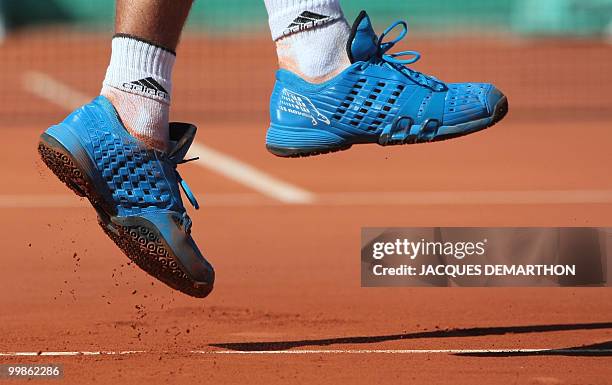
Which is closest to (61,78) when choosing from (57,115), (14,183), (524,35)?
(57,115)

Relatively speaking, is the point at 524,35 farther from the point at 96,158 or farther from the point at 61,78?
the point at 96,158

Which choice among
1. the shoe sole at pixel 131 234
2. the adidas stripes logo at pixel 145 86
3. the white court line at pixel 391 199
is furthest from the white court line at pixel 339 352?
the white court line at pixel 391 199

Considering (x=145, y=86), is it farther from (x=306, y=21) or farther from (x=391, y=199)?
(x=391, y=199)

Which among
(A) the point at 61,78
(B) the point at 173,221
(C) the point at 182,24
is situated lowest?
(A) the point at 61,78

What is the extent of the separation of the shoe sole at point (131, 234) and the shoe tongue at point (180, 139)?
253 millimetres

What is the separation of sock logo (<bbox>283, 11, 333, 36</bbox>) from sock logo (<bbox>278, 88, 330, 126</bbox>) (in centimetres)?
17

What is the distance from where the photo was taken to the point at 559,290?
5500 millimetres

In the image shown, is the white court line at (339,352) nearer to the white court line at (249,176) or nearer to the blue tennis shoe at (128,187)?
the blue tennis shoe at (128,187)

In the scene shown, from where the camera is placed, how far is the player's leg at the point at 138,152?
379cm

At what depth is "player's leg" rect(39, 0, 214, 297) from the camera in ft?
12.4

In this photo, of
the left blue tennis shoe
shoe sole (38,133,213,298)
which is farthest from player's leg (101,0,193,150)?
the left blue tennis shoe

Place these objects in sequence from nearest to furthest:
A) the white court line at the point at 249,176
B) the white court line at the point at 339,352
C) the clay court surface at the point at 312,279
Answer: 1. the clay court surface at the point at 312,279
2. the white court line at the point at 339,352
3. the white court line at the point at 249,176

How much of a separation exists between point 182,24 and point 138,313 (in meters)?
1.49

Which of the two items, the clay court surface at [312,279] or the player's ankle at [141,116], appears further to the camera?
the clay court surface at [312,279]
